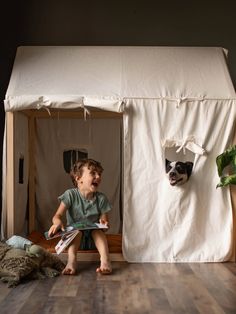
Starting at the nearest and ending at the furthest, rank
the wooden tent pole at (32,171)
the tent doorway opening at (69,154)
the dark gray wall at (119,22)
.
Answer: the wooden tent pole at (32,171) < the tent doorway opening at (69,154) < the dark gray wall at (119,22)

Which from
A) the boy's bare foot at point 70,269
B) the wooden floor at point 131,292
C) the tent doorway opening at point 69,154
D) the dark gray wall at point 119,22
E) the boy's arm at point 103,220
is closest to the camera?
the wooden floor at point 131,292

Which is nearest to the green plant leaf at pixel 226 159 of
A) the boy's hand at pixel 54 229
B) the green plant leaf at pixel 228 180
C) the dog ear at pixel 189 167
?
the green plant leaf at pixel 228 180

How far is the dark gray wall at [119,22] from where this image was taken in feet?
13.6

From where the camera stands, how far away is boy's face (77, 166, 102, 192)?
299cm

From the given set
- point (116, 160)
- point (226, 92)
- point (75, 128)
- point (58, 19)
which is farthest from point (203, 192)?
point (58, 19)

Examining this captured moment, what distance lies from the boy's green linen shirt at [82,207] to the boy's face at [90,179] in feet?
0.29

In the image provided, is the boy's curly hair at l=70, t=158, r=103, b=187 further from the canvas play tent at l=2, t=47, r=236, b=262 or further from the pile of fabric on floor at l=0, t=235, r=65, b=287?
the pile of fabric on floor at l=0, t=235, r=65, b=287

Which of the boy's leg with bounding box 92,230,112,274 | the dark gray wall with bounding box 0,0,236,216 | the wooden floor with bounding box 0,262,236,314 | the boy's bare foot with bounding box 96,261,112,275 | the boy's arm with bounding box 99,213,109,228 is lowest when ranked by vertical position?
the wooden floor with bounding box 0,262,236,314

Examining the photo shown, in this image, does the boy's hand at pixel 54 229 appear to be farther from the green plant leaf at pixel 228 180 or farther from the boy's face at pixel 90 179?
the green plant leaf at pixel 228 180

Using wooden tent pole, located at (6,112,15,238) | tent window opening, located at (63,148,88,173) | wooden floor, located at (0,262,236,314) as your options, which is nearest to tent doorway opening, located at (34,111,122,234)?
tent window opening, located at (63,148,88,173)

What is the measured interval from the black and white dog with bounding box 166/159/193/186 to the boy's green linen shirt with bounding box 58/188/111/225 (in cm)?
48

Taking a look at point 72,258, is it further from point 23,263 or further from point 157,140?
point 157,140

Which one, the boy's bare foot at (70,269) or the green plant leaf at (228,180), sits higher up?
the green plant leaf at (228,180)

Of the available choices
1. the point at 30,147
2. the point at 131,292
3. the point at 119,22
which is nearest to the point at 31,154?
the point at 30,147
